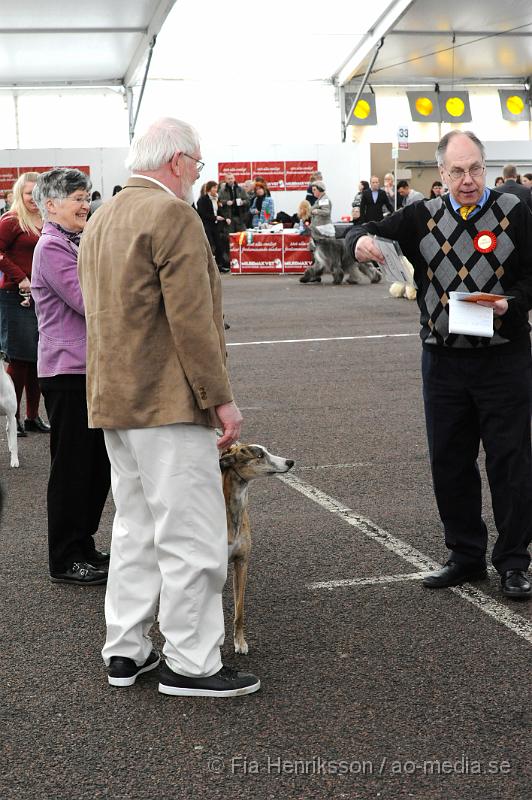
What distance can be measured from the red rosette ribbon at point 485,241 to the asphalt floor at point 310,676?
153 cm

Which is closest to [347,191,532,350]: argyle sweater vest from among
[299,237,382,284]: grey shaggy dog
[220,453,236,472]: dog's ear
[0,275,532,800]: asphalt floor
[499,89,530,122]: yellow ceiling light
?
[220,453,236,472]: dog's ear

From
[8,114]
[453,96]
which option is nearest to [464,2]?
[453,96]

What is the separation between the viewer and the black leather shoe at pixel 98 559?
510cm

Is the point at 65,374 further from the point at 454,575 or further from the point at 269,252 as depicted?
the point at 269,252

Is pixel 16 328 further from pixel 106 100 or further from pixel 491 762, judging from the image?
pixel 106 100

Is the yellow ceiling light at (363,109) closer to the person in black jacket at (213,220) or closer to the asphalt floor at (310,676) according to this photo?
the person in black jacket at (213,220)

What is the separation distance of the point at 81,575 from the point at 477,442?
1.96 m

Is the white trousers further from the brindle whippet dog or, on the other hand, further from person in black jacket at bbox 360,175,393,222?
person in black jacket at bbox 360,175,393,222

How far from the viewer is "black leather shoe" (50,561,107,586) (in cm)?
492

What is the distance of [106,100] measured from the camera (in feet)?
123

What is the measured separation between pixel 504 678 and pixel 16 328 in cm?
540

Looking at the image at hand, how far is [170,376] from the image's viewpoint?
3.54 metres

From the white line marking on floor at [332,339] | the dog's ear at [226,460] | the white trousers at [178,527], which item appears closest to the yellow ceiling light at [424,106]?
the white line marking on floor at [332,339]

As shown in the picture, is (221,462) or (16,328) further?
(16,328)
